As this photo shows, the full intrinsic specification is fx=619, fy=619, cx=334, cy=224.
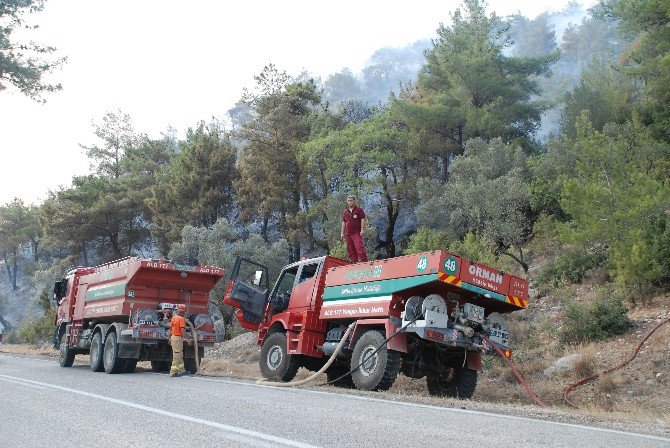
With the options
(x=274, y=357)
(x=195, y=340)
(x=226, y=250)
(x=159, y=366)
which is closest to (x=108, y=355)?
(x=195, y=340)

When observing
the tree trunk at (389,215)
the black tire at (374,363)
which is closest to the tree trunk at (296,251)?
the tree trunk at (389,215)

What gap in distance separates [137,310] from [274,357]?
391cm

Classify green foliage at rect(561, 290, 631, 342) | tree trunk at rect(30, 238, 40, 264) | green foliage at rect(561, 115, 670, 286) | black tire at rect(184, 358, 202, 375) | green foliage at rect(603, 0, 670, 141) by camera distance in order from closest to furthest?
1. green foliage at rect(561, 290, 631, 342)
2. green foliage at rect(561, 115, 670, 286)
3. black tire at rect(184, 358, 202, 375)
4. green foliage at rect(603, 0, 670, 141)
5. tree trunk at rect(30, 238, 40, 264)

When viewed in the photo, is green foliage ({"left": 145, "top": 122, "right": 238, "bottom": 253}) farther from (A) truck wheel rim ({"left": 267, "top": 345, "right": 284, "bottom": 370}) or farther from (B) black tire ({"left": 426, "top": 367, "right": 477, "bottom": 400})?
(B) black tire ({"left": 426, "top": 367, "right": 477, "bottom": 400})

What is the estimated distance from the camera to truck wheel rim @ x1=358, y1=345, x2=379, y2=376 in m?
10.2

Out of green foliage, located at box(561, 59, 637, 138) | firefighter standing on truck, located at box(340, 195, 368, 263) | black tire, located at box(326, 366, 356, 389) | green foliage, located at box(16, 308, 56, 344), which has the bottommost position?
green foliage, located at box(16, 308, 56, 344)

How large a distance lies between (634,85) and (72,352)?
2892 cm

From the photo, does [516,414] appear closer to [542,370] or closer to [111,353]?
[542,370]

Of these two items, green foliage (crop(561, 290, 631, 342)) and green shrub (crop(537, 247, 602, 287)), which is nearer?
green foliage (crop(561, 290, 631, 342))

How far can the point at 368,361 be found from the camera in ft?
34.0

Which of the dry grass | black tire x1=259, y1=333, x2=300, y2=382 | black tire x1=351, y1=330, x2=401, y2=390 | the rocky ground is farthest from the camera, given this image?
black tire x1=259, y1=333, x2=300, y2=382

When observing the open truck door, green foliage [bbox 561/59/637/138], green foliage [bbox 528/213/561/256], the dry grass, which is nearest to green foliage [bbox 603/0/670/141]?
green foliage [bbox 561/59/637/138]

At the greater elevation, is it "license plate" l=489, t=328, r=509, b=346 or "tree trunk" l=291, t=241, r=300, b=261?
"tree trunk" l=291, t=241, r=300, b=261

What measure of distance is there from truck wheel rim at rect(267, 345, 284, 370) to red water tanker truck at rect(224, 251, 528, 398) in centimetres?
2
